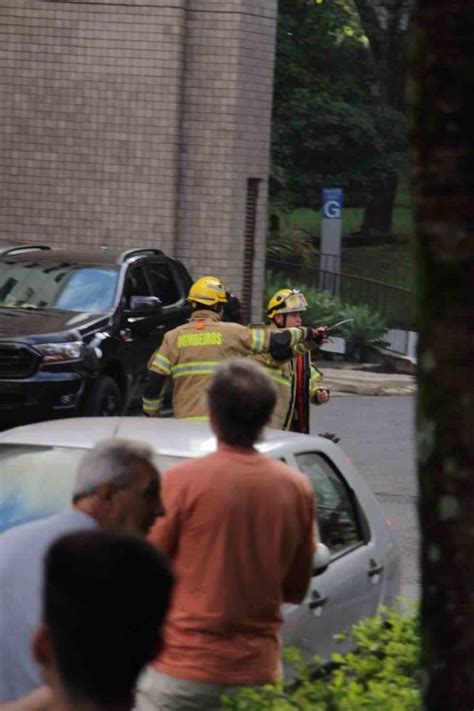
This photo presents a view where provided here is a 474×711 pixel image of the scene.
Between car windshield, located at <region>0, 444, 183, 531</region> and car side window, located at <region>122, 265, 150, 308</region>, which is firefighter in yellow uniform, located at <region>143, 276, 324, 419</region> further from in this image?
car side window, located at <region>122, 265, 150, 308</region>

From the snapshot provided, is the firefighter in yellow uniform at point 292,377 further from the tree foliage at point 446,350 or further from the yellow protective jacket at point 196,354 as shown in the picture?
the tree foliage at point 446,350

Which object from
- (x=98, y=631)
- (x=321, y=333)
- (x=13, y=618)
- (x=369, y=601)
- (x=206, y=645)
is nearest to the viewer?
(x=98, y=631)

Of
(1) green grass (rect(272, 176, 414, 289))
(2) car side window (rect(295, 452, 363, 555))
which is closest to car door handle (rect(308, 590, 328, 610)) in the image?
(2) car side window (rect(295, 452, 363, 555))

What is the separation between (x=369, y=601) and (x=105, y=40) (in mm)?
14727

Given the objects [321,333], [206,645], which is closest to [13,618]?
[206,645]

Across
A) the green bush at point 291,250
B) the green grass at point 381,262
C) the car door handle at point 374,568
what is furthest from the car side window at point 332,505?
the green grass at point 381,262

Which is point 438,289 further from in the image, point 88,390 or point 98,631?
point 88,390

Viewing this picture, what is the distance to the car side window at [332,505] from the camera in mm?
6902

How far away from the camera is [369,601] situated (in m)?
6.93

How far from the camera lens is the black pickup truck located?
1328 cm

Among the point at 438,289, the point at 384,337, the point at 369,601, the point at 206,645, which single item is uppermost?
the point at 438,289

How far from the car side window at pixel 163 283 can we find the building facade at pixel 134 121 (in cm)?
472

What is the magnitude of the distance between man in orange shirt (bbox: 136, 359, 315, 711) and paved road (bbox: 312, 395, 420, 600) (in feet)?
17.6

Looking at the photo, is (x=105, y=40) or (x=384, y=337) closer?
(x=105, y=40)
